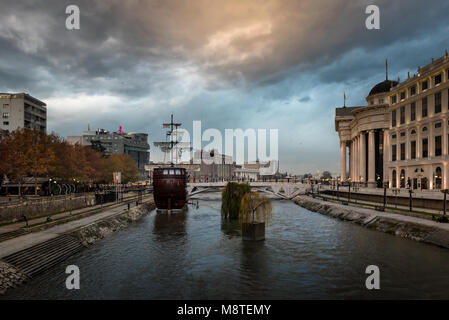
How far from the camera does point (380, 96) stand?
9488 cm

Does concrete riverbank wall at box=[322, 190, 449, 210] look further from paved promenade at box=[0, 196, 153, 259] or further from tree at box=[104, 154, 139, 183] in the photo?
tree at box=[104, 154, 139, 183]

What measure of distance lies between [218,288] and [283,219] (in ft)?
109

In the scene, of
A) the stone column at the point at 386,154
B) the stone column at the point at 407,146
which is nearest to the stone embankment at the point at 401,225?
the stone column at the point at 407,146

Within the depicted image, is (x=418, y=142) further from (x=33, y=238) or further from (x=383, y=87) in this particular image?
(x=33, y=238)

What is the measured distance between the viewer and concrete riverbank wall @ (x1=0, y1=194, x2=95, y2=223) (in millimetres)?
34947

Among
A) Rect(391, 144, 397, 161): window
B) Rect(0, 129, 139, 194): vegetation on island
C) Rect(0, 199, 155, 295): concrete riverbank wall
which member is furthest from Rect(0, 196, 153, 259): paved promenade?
Rect(391, 144, 397, 161): window

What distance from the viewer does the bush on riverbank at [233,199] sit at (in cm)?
5025

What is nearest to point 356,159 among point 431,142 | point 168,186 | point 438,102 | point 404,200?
point 431,142

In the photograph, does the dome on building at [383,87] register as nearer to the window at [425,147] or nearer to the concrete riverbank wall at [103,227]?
the window at [425,147]

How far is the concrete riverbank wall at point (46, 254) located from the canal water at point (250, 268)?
796 millimetres

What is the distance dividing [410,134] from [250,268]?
63.1 m

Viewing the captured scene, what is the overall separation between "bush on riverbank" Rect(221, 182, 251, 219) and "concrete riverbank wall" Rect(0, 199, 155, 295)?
18.8 m

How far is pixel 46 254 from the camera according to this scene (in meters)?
24.1
